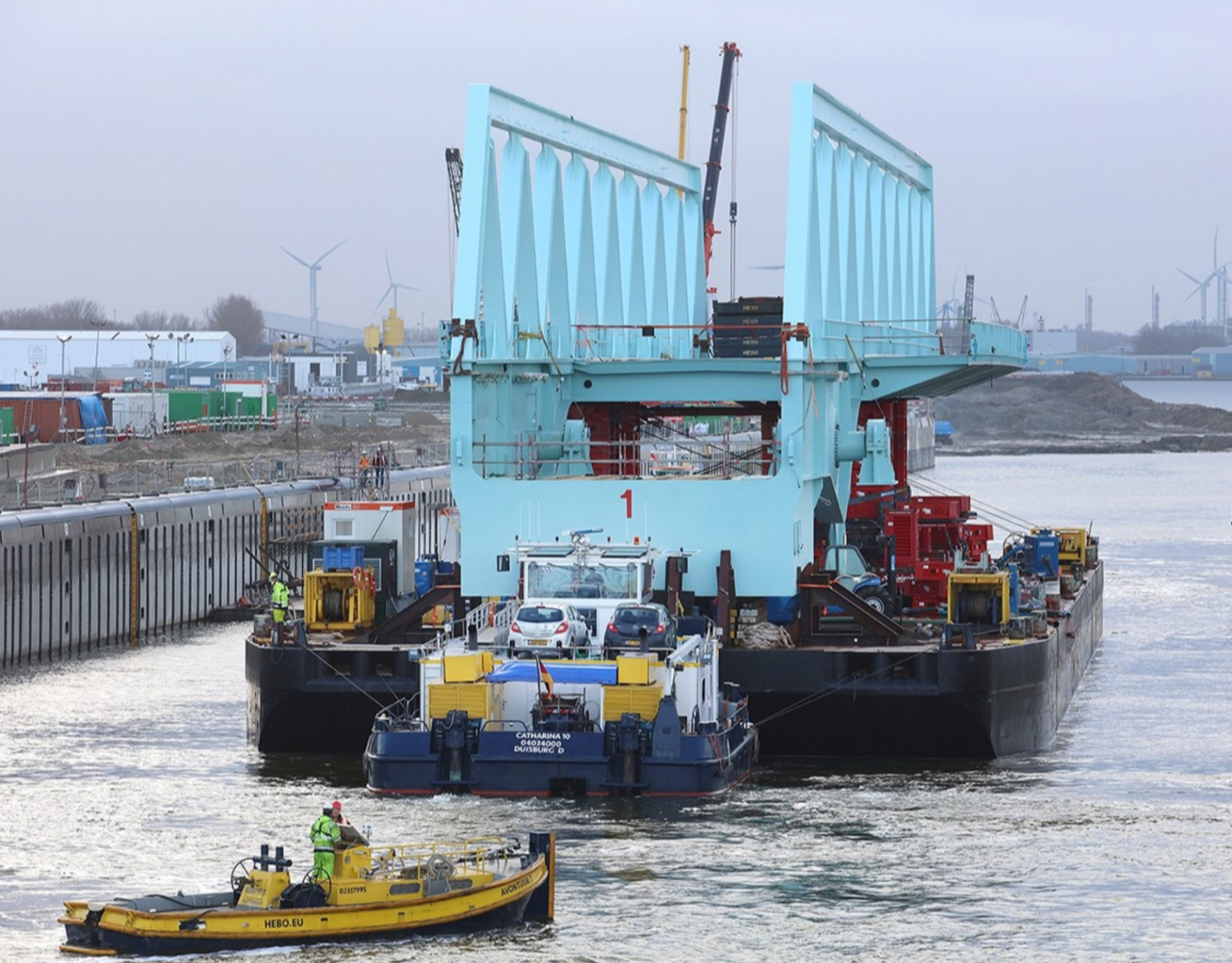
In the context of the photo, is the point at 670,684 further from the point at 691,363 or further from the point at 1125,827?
the point at 691,363

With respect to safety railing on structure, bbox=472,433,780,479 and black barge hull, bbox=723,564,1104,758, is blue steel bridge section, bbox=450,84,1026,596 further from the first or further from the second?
black barge hull, bbox=723,564,1104,758

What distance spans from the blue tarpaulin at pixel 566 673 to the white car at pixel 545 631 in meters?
0.84

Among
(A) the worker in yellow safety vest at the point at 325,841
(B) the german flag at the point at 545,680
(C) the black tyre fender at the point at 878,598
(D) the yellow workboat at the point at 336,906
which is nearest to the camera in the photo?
(D) the yellow workboat at the point at 336,906

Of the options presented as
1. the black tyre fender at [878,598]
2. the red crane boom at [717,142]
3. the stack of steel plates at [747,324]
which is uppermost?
the red crane boom at [717,142]

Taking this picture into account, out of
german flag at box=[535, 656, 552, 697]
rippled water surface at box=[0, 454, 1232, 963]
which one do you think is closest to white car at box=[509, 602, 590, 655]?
german flag at box=[535, 656, 552, 697]

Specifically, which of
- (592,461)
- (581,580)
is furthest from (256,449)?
(581,580)

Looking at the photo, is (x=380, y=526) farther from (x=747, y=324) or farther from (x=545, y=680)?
(x=747, y=324)

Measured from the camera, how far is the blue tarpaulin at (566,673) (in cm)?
3997

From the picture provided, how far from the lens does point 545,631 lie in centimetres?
4134

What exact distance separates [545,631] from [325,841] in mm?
11204

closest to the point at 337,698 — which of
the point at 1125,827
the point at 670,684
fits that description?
the point at 670,684

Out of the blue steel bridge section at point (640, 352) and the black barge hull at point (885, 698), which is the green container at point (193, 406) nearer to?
the blue steel bridge section at point (640, 352)

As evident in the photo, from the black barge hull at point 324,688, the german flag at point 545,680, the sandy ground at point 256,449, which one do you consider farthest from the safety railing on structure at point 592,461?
the sandy ground at point 256,449

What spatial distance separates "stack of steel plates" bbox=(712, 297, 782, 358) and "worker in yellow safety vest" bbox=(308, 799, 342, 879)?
124 feet
